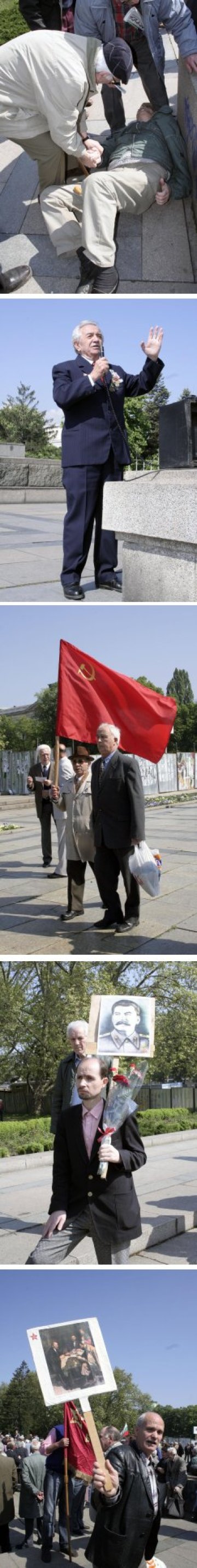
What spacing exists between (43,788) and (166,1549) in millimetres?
4553

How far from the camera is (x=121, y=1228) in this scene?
6734 millimetres

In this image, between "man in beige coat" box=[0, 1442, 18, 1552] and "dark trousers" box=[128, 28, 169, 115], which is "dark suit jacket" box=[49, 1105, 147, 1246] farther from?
"dark trousers" box=[128, 28, 169, 115]

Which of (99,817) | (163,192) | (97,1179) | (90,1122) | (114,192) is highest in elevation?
(163,192)

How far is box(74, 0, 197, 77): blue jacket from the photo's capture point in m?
10.2

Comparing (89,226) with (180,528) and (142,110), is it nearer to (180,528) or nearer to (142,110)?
(142,110)

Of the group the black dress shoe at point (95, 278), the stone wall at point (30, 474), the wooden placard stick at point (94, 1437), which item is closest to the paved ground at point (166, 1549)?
the wooden placard stick at point (94, 1437)

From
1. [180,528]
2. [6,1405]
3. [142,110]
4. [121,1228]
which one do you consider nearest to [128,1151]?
[121,1228]

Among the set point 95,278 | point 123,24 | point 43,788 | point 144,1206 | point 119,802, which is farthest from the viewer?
point 95,278

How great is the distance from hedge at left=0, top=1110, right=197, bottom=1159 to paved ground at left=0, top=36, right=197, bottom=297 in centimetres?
716

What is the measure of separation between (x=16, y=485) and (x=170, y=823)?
303 centimetres

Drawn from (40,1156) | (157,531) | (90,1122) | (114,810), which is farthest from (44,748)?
(40,1156)

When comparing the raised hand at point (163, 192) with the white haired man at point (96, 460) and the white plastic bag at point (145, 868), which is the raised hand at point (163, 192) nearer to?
the white haired man at point (96, 460)

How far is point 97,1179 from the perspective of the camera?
665 centimetres

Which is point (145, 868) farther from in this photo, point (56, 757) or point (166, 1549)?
point (166, 1549)
